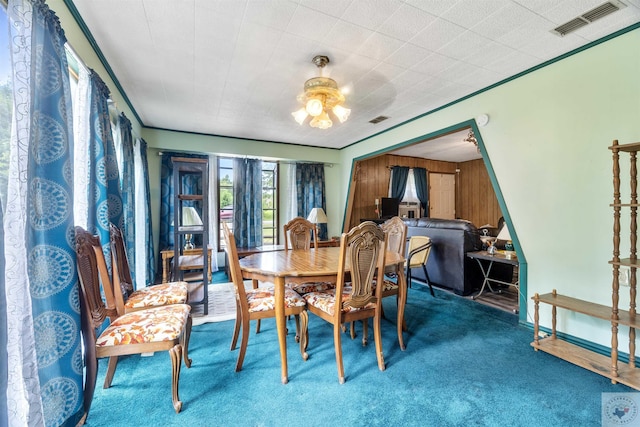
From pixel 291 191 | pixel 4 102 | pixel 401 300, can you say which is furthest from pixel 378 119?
pixel 4 102

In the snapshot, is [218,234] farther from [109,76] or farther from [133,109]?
[109,76]

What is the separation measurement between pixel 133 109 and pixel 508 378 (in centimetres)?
494

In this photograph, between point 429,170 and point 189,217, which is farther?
point 429,170

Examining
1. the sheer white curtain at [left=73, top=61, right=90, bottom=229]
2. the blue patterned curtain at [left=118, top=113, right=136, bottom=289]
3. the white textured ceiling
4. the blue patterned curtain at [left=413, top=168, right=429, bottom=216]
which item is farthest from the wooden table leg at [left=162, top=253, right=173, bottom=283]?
the blue patterned curtain at [left=413, top=168, right=429, bottom=216]

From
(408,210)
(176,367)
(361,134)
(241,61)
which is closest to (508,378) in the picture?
(176,367)

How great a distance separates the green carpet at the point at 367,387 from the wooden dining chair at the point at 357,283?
0.23 meters

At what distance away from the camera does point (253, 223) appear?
560cm

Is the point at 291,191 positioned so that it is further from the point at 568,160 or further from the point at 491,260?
the point at 568,160

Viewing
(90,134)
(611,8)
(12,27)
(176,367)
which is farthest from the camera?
(90,134)

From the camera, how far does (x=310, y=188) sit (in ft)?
19.9

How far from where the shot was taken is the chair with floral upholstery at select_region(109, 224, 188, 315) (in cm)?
205

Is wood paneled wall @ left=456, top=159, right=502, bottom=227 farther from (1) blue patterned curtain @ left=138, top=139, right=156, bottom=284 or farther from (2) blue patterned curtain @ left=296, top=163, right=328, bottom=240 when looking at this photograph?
(1) blue patterned curtain @ left=138, top=139, right=156, bottom=284

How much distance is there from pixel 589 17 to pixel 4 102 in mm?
3448

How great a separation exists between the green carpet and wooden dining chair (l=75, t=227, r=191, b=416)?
201 mm
